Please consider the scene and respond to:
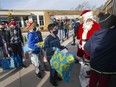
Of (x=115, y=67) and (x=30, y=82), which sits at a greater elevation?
(x=115, y=67)

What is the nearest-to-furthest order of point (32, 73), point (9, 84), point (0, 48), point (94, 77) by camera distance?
point (94, 77), point (9, 84), point (32, 73), point (0, 48)

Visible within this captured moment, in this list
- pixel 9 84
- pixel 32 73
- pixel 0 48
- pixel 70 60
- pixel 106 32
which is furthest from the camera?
pixel 0 48

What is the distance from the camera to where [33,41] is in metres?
4.96

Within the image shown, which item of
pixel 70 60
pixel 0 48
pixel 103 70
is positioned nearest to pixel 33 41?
pixel 70 60

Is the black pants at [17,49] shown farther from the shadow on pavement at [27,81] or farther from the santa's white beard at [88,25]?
the santa's white beard at [88,25]

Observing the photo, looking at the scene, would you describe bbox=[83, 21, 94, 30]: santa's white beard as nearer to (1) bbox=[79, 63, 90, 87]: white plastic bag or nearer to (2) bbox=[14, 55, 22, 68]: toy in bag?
(1) bbox=[79, 63, 90, 87]: white plastic bag

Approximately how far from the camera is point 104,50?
2.68 meters

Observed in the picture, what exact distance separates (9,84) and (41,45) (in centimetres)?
140

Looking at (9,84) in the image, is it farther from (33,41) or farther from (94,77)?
(94,77)

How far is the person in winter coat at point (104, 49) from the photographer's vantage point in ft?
8.61

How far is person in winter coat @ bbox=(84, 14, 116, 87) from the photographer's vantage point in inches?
103

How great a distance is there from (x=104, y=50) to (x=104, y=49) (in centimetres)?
2

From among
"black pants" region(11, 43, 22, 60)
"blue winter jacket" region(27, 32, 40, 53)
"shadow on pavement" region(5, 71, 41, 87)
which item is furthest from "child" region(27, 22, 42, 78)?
"black pants" region(11, 43, 22, 60)

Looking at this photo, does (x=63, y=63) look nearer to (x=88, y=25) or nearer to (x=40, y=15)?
(x=88, y=25)
